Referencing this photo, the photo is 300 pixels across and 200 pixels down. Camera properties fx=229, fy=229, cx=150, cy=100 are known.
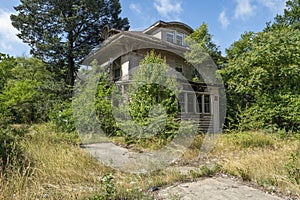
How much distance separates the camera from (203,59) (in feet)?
51.1

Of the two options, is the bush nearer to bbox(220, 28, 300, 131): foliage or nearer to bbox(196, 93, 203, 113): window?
bbox(220, 28, 300, 131): foliage

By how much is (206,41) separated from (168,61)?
11.9 feet

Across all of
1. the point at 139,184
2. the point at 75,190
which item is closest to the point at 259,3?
the point at 139,184

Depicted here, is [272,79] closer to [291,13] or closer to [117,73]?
[117,73]

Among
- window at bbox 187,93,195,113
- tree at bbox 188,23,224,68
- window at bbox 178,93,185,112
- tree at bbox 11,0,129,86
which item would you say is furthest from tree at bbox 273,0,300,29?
tree at bbox 11,0,129,86

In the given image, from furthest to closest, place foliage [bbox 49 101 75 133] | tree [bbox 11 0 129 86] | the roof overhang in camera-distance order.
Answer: tree [bbox 11 0 129 86] < the roof overhang < foliage [bbox 49 101 75 133]

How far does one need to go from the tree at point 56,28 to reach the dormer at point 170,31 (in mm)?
8244

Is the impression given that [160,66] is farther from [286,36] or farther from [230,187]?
[286,36]

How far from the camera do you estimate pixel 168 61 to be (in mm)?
15555

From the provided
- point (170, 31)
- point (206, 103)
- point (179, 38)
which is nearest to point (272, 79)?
point (206, 103)

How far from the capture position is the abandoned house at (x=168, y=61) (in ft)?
45.4

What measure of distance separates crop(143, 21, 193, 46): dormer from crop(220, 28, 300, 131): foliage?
5685 millimetres

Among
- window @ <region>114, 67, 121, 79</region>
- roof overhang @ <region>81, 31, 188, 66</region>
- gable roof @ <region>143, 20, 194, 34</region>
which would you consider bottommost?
window @ <region>114, 67, 121, 79</region>

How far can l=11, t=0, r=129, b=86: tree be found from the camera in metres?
21.4
